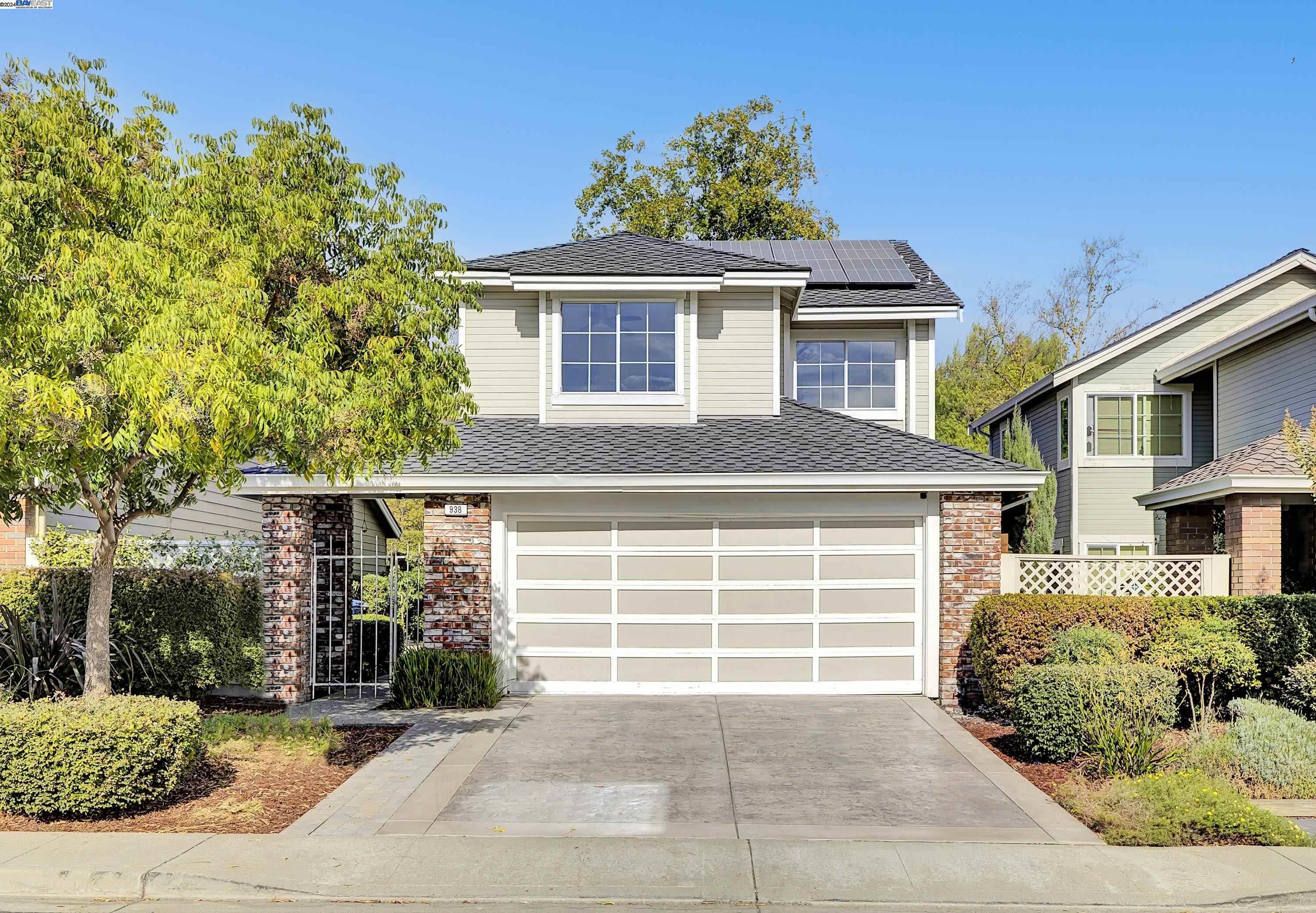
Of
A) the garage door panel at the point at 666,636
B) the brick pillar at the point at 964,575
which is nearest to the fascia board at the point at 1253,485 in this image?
the brick pillar at the point at 964,575

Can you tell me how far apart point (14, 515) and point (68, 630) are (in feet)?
9.20

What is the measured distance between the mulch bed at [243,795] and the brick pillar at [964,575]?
696 cm

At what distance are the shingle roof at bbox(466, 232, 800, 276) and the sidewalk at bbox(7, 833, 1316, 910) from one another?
9371mm

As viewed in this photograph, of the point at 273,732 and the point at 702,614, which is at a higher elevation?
the point at 702,614

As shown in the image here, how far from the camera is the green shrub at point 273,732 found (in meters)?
11.0

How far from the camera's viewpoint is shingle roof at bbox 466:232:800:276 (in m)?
15.7

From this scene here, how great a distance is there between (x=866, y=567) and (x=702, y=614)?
223 cm

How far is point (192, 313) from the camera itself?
7941 millimetres

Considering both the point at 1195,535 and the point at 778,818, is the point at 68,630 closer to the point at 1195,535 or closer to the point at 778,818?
Result: the point at 778,818

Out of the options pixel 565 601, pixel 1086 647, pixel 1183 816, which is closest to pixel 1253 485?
pixel 1086 647

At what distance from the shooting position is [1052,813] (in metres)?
8.79

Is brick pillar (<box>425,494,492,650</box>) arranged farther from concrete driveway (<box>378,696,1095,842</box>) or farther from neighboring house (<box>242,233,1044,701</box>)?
concrete driveway (<box>378,696,1095,842</box>)

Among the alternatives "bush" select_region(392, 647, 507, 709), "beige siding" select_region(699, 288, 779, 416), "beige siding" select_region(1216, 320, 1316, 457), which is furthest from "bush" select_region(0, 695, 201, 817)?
"beige siding" select_region(1216, 320, 1316, 457)

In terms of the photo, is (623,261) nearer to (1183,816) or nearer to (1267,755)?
(1267,755)
